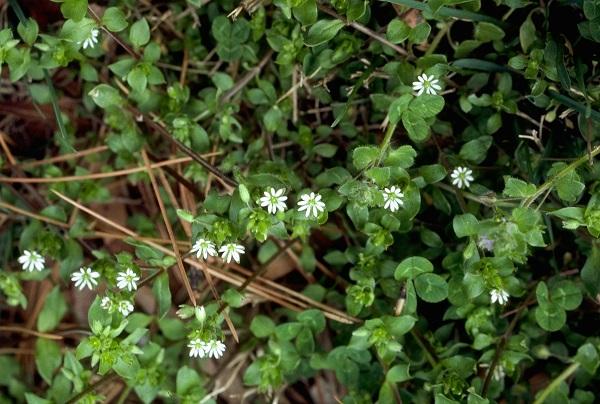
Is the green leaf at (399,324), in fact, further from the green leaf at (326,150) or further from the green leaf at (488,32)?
the green leaf at (488,32)

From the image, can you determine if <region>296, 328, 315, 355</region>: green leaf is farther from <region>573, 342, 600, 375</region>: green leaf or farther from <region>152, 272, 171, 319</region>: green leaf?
<region>573, 342, 600, 375</region>: green leaf

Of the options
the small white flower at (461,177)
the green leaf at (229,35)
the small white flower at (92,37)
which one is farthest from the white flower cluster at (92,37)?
the small white flower at (461,177)

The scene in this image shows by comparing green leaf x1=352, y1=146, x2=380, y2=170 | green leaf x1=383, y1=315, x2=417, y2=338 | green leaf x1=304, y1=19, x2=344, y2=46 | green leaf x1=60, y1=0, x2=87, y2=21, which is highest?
green leaf x1=60, y1=0, x2=87, y2=21

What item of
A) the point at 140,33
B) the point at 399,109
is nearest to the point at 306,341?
the point at 399,109

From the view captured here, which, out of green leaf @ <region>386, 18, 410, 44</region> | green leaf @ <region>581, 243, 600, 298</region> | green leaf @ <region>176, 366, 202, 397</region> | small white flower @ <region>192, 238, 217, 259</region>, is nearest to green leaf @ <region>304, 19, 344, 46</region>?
green leaf @ <region>386, 18, 410, 44</region>

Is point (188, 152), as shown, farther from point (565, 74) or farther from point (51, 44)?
point (565, 74)

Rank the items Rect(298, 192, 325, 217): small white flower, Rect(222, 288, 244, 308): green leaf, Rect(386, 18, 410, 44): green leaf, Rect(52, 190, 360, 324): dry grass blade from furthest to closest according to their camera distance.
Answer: Rect(52, 190, 360, 324): dry grass blade < Rect(222, 288, 244, 308): green leaf < Rect(386, 18, 410, 44): green leaf < Rect(298, 192, 325, 217): small white flower
